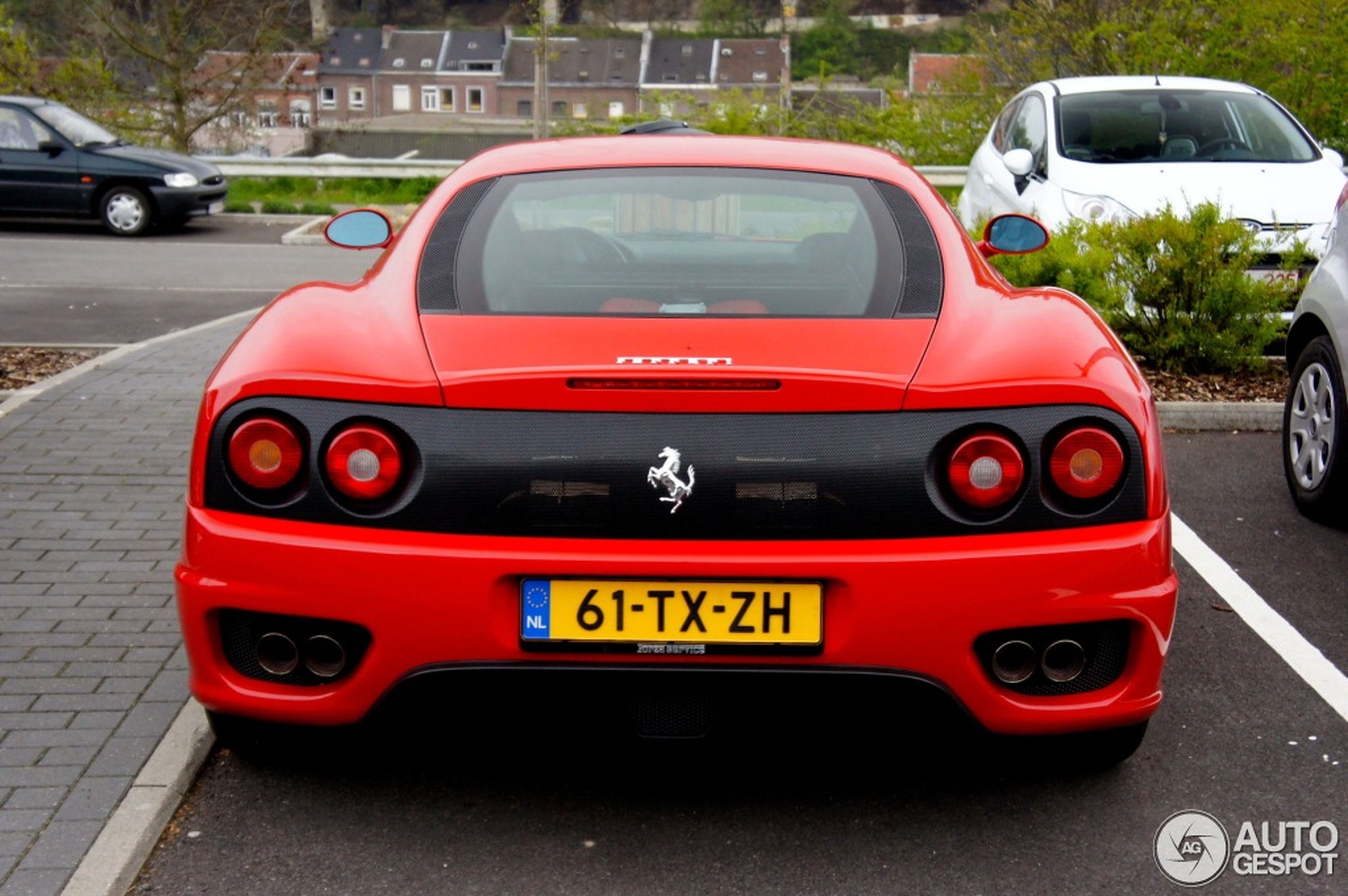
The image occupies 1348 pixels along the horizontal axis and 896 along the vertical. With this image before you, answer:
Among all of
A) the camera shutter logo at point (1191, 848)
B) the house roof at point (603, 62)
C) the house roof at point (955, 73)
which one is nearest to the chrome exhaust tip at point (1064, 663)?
the camera shutter logo at point (1191, 848)

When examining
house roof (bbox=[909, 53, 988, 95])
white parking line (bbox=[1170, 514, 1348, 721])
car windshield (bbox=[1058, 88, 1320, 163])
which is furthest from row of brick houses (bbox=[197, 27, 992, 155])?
white parking line (bbox=[1170, 514, 1348, 721])

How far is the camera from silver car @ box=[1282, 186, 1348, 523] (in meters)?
5.93

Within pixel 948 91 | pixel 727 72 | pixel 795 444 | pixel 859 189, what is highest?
pixel 859 189

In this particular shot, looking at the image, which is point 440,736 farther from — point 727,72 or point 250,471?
point 727,72

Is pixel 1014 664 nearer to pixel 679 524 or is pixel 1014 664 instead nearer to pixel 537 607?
pixel 679 524

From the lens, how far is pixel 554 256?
405 centimetres

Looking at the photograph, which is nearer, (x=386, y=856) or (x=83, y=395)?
(x=386, y=856)

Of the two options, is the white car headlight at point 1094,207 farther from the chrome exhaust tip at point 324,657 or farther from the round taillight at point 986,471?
the chrome exhaust tip at point 324,657

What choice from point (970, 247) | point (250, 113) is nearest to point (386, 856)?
point (970, 247)

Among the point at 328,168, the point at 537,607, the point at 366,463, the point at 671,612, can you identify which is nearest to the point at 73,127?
the point at 328,168

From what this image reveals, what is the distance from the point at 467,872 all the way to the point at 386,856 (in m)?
0.19

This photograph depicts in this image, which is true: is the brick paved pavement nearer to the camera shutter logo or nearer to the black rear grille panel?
the black rear grille panel

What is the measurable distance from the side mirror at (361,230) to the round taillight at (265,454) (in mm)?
1698

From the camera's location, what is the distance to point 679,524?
10.5ft
